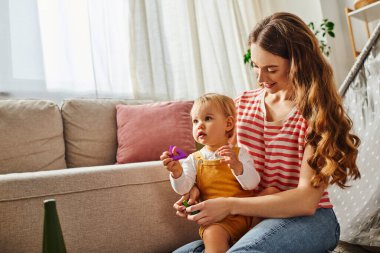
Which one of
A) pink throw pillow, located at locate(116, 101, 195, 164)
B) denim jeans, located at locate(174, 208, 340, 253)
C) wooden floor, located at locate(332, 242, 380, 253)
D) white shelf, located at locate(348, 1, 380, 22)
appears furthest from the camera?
white shelf, located at locate(348, 1, 380, 22)

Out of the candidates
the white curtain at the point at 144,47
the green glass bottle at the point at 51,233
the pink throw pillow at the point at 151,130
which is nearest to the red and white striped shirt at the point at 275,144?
the green glass bottle at the point at 51,233

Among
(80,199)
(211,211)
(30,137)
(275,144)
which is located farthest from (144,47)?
(211,211)

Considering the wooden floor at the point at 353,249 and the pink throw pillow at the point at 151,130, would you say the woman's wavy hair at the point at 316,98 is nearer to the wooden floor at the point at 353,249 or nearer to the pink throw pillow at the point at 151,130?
the wooden floor at the point at 353,249

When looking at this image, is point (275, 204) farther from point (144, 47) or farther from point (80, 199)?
point (144, 47)

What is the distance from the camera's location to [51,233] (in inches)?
29.6

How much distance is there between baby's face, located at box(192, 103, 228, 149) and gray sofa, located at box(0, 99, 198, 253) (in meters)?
0.30

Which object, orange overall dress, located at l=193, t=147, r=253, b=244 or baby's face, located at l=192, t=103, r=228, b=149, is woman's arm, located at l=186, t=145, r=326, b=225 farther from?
baby's face, located at l=192, t=103, r=228, b=149

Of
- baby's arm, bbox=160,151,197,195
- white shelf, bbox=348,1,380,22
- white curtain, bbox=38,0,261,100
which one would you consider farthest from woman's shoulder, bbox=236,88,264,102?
white shelf, bbox=348,1,380,22

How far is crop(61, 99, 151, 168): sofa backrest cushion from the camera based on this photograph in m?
1.99

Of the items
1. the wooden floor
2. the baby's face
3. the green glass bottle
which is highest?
the baby's face

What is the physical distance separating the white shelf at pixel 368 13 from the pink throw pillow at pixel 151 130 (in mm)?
1637

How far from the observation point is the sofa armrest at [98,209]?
116cm

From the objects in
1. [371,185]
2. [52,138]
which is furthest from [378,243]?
[52,138]

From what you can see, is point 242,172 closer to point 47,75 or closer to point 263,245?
point 263,245
